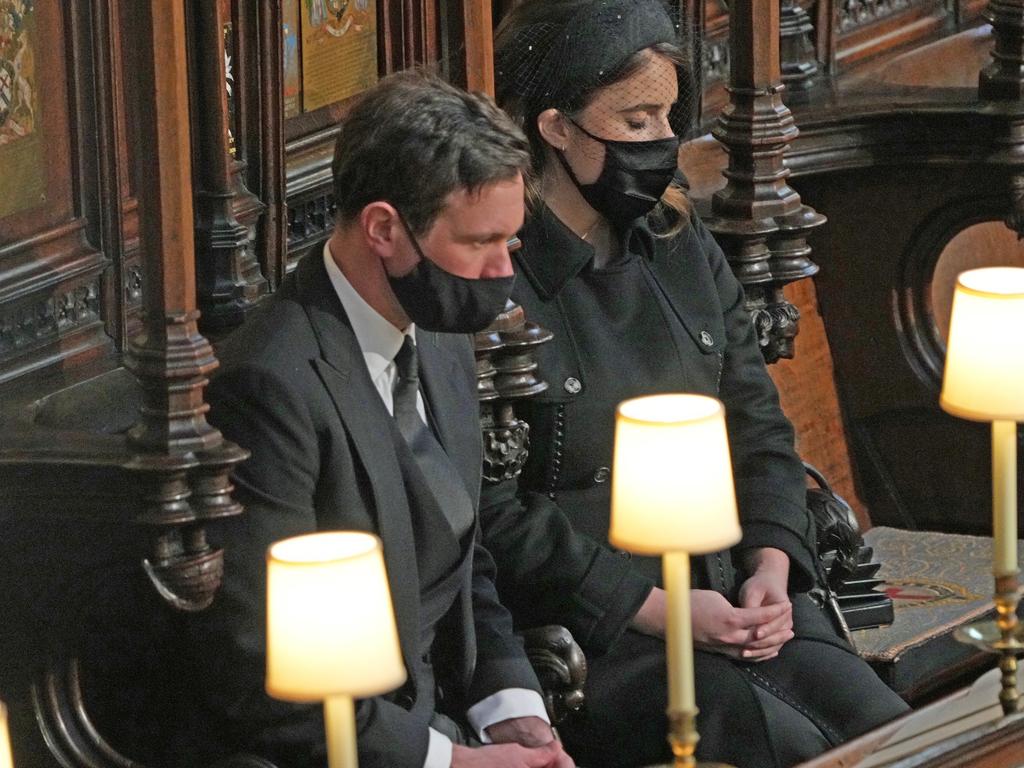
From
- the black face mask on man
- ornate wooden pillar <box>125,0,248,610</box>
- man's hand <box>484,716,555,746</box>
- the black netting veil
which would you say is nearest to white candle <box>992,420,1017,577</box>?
the black face mask on man

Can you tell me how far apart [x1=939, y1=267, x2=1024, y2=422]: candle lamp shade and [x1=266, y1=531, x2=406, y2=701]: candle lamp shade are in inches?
33.3

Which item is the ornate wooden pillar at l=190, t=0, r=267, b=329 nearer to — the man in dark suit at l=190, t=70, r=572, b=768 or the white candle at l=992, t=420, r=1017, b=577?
the man in dark suit at l=190, t=70, r=572, b=768

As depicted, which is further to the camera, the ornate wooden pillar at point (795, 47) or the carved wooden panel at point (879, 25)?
the carved wooden panel at point (879, 25)

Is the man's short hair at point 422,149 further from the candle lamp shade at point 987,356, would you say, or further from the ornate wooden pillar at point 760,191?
the ornate wooden pillar at point 760,191

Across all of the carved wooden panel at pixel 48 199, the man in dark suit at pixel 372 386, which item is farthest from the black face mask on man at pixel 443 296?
the carved wooden panel at pixel 48 199

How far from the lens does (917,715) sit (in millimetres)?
2814

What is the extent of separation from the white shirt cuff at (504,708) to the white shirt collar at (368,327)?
0.51 meters

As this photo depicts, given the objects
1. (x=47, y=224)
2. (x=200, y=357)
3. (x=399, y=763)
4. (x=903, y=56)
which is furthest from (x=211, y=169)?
(x=903, y=56)

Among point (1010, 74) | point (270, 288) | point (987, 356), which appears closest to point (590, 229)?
point (270, 288)

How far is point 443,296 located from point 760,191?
1544mm

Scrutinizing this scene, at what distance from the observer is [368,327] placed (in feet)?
9.79

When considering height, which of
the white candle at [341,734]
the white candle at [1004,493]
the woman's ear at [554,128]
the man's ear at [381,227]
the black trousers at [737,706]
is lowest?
the black trousers at [737,706]

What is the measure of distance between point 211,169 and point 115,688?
2.93ft

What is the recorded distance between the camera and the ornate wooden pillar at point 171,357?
8.87 feet
